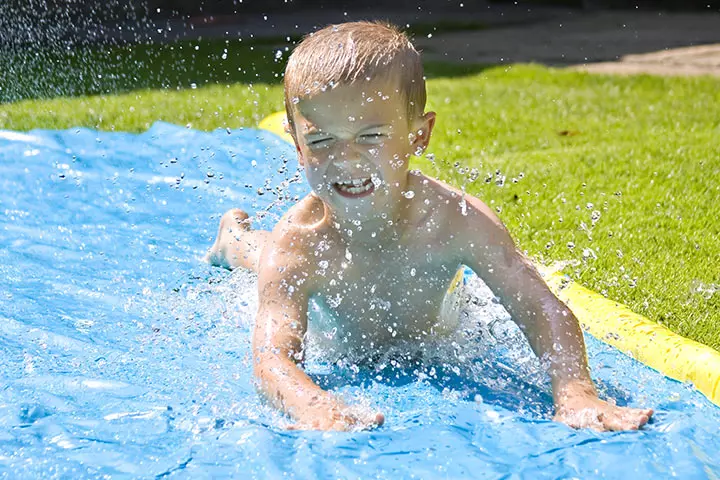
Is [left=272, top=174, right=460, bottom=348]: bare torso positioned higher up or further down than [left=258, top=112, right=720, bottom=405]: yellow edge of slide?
higher up

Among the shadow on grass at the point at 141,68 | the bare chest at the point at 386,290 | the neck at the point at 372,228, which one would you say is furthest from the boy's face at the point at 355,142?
the shadow on grass at the point at 141,68

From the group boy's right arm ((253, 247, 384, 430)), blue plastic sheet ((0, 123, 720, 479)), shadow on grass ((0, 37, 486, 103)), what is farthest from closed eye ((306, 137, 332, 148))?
shadow on grass ((0, 37, 486, 103))

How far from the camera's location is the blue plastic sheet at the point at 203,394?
2424mm

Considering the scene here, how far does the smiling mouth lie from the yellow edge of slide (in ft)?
1.76

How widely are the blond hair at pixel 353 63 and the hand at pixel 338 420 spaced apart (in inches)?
32.8

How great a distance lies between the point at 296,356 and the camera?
282 centimetres

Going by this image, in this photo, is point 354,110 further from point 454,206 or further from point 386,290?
point 386,290

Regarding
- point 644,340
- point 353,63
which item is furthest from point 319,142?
point 644,340

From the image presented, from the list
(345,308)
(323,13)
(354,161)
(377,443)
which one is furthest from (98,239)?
(323,13)

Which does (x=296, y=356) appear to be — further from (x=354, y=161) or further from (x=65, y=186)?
(x=65, y=186)

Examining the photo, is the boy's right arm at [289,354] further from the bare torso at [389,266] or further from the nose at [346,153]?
the nose at [346,153]

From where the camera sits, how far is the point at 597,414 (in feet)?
8.43

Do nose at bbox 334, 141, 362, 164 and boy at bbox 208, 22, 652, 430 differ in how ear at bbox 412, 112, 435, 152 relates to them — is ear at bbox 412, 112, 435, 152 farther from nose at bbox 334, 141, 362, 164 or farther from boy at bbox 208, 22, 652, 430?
nose at bbox 334, 141, 362, 164

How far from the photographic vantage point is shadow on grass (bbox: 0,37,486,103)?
25.6 ft
